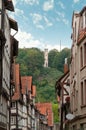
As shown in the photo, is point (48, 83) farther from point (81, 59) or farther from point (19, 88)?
point (81, 59)

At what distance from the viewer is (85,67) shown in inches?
983

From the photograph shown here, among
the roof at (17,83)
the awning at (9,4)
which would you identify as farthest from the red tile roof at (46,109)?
the awning at (9,4)

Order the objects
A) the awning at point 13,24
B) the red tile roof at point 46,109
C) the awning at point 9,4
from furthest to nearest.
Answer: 1. the red tile roof at point 46,109
2. the awning at point 13,24
3. the awning at point 9,4

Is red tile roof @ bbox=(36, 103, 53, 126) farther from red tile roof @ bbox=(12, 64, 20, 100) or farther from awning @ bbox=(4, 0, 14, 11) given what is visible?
awning @ bbox=(4, 0, 14, 11)

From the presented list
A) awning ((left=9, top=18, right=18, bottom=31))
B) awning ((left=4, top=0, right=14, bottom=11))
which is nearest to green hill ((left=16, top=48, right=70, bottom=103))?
awning ((left=9, top=18, right=18, bottom=31))

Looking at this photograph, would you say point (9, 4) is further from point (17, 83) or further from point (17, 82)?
point (17, 83)

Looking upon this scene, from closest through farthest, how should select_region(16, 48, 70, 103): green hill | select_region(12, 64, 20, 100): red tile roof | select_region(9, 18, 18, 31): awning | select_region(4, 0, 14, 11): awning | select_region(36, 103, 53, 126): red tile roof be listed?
select_region(4, 0, 14, 11): awning → select_region(9, 18, 18, 31): awning → select_region(12, 64, 20, 100): red tile roof → select_region(36, 103, 53, 126): red tile roof → select_region(16, 48, 70, 103): green hill

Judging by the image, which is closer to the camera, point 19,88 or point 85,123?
point 85,123

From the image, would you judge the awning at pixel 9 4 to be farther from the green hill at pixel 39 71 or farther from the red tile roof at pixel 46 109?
the green hill at pixel 39 71

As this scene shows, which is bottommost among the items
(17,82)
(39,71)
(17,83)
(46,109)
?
(46,109)

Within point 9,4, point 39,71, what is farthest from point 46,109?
point 9,4

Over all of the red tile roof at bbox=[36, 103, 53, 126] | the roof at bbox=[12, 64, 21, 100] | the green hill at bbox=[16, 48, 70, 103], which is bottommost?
the red tile roof at bbox=[36, 103, 53, 126]

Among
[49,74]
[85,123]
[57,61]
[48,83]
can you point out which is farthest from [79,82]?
[57,61]

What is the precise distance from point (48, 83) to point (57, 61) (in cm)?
3920
